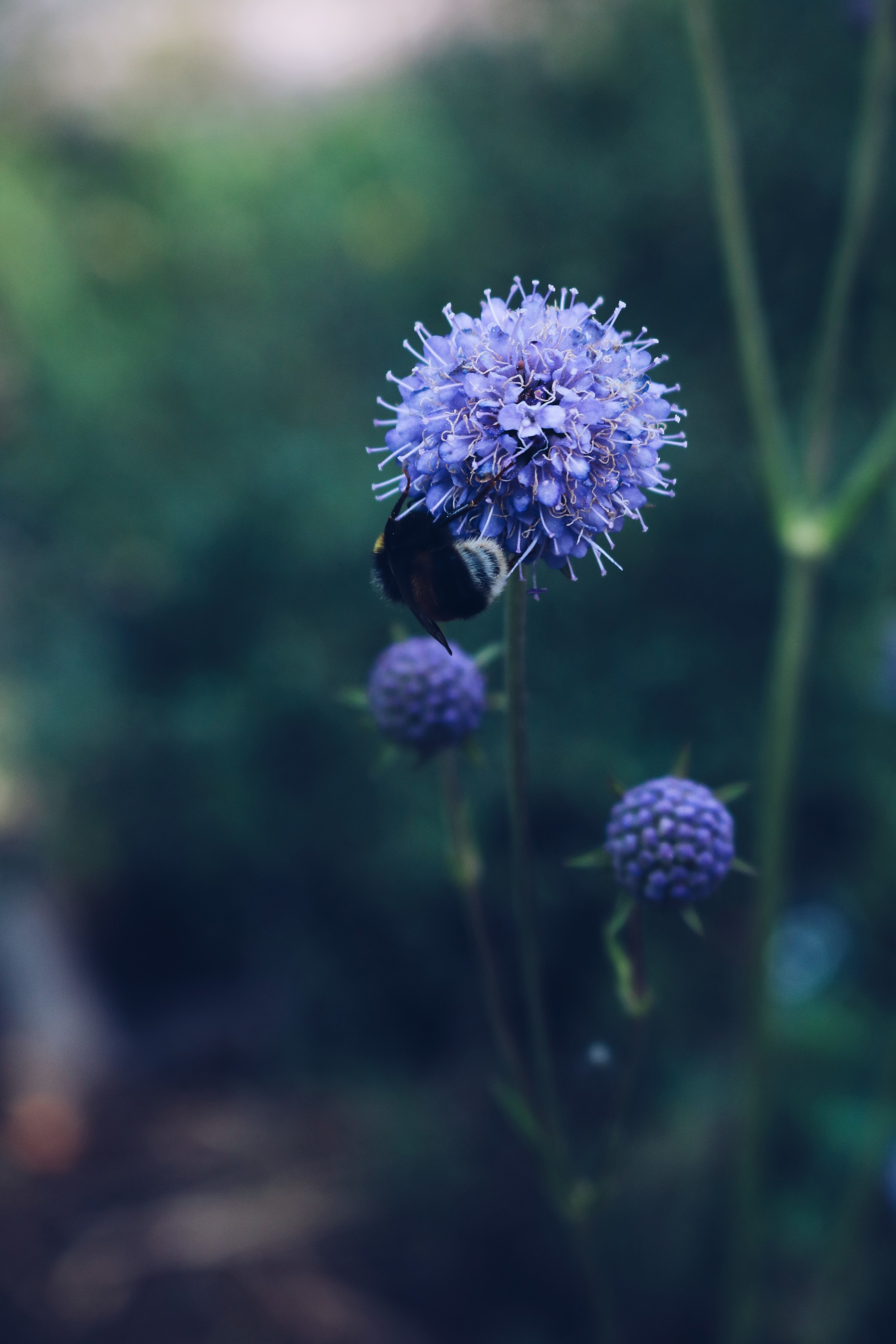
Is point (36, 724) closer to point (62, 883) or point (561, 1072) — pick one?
point (62, 883)

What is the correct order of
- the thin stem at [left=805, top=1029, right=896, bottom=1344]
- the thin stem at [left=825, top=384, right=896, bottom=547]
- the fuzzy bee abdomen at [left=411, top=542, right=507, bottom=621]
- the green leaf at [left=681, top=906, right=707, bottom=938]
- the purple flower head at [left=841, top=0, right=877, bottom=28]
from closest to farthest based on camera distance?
the fuzzy bee abdomen at [left=411, top=542, right=507, bottom=621] < the green leaf at [left=681, top=906, right=707, bottom=938] < the thin stem at [left=825, top=384, right=896, bottom=547] < the thin stem at [left=805, top=1029, right=896, bottom=1344] < the purple flower head at [left=841, top=0, right=877, bottom=28]

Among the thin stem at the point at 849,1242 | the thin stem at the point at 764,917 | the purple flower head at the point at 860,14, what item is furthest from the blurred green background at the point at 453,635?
the purple flower head at the point at 860,14

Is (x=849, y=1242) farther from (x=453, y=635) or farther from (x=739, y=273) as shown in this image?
(x=739, y=273)

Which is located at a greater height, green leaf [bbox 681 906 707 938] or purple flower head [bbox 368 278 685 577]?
purple flower head [bbox 368 278 685 577]

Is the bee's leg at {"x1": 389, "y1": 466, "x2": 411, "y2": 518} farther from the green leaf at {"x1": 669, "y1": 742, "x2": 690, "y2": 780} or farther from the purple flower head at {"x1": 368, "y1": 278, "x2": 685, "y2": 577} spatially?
the green leaf at {"x1": 669, "y1": 742, "x2": 690, "y2": 780}

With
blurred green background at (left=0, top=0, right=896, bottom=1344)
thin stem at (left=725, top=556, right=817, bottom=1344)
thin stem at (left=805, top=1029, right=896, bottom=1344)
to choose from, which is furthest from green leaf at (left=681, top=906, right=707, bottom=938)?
blurred green background at (left=0, top=0, right=896, bottom=1344)

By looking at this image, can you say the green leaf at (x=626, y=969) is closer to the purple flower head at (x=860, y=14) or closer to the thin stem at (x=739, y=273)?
the thin stem at (x=739, y=273)
